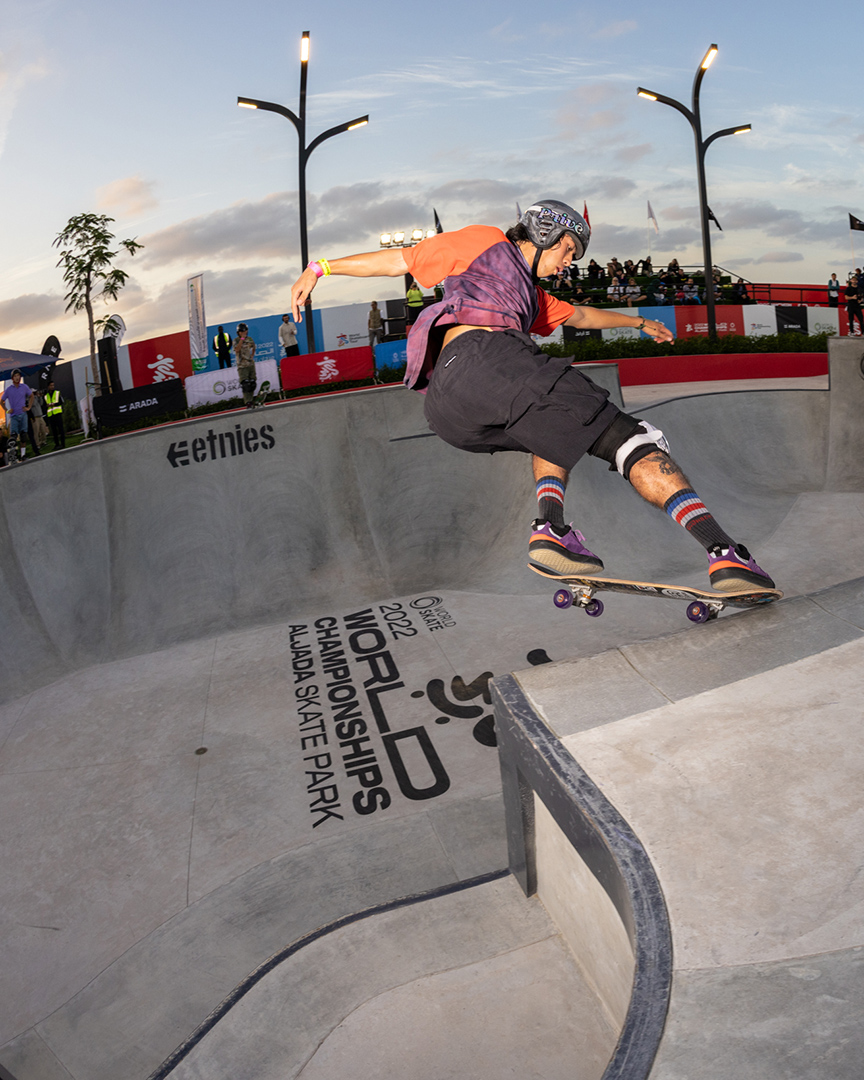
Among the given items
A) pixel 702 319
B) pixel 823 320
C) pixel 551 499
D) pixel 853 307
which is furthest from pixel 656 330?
pixel 823 320

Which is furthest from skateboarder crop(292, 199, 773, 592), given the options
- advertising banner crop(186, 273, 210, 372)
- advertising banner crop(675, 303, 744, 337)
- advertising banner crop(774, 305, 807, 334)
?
advertising banner crop(774, 305, 807, 334)

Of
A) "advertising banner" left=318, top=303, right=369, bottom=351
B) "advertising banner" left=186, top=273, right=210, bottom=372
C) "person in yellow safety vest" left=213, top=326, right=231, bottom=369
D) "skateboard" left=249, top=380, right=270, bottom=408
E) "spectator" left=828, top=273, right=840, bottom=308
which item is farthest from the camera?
"advertising banner" left=318, top=303, right=369, bottom=351

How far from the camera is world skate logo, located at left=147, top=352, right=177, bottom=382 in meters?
25.9

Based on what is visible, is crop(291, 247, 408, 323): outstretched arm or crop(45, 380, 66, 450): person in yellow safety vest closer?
crop(291, 247, 408, 323): outstretched arm

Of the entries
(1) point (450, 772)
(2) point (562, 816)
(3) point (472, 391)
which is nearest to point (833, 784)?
(2) point (562, 816)

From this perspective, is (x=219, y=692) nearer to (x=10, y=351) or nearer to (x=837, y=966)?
(x=837, y=966)

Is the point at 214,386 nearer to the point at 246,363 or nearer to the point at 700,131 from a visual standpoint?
the point at 246,363

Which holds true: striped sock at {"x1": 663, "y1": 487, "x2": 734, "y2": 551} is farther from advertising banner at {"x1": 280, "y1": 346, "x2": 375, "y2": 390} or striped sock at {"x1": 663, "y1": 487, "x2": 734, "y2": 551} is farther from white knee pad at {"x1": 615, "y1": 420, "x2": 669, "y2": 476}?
advertising banner at {"x1": 280, "y1": 346, "x2": 375, "y2": 390}

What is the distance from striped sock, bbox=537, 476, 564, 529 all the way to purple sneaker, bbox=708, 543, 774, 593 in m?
0.79

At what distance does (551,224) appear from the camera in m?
3.48

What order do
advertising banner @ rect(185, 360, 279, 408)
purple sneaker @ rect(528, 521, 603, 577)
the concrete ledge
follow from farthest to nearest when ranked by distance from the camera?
advertising banner @ rect(185, 360, 279, 408) < purple sneaker @ rect(528, 521, 603, 577) < the concrete ledge

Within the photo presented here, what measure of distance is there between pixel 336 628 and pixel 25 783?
3131 millimetres

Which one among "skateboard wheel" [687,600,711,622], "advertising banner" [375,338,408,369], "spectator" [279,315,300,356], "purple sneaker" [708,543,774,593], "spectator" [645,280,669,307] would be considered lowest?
"skateboard wheel" [687,600,711,622]

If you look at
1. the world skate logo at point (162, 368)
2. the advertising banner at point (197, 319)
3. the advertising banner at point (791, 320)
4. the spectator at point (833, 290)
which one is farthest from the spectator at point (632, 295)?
the world skate logo at point (162, 368)
